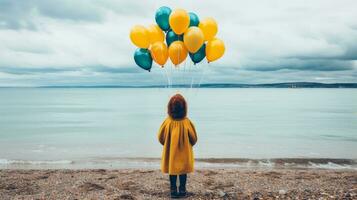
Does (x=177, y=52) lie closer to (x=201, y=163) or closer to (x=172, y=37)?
(x=172, y=37)

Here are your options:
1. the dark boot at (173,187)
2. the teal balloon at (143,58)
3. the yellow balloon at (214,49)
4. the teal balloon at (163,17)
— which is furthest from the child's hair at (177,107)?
the teal balloon at (163,17)

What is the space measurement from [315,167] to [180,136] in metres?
8.42

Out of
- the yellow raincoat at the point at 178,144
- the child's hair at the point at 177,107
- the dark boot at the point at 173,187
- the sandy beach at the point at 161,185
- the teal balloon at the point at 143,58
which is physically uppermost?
the teal balloon at the point at 143,58

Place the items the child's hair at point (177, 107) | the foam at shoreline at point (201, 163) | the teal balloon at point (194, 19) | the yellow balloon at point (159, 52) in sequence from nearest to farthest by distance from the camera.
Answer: the child's hair at point (177, 107), the yellow balloon at point (159, 52), the teal balloon at point (194, 19), the foam at shoreline at point (201, 163)

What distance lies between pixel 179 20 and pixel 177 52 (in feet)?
2.16

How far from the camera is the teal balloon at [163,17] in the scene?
798 cm

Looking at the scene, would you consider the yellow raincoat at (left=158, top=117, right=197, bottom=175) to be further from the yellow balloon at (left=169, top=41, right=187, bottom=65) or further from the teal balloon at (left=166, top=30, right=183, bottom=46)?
the teal balloon at (left=166, top=30, right=183, bottom=46)

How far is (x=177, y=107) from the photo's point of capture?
754 centimetres

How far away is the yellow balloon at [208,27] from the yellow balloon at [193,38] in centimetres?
48

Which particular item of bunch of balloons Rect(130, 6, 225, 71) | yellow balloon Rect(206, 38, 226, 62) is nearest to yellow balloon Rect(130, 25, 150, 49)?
bunch of balloons Rect(130, 6, 225, 71)

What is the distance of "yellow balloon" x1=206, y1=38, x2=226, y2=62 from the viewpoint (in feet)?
26.2

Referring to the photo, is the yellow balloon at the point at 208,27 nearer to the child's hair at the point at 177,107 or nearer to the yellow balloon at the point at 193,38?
the yellow balloon at the point at 193,38

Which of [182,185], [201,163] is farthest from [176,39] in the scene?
[201,163]

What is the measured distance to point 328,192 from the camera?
8.38 metres
